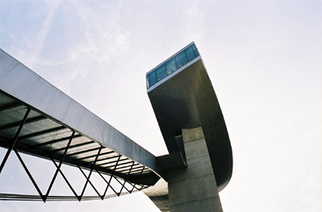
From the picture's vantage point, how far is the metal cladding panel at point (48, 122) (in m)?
6.19

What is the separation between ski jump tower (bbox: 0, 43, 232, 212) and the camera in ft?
23.2

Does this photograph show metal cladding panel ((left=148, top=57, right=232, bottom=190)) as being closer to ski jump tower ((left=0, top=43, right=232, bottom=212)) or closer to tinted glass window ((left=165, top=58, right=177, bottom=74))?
ski jump tower ((left=0, top=43, right=232, bottom=212))

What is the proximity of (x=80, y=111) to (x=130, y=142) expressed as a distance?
544 cm

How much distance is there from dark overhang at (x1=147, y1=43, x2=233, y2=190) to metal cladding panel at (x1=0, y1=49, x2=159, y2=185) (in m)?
8.28

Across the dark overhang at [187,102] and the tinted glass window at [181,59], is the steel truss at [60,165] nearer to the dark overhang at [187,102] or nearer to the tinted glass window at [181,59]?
the dark overhang at [187,102]

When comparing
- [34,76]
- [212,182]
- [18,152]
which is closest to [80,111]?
[34,76]

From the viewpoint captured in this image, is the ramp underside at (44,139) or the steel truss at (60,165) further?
the steel truss at (60,165)

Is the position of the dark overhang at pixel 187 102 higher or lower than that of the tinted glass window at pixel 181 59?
lower

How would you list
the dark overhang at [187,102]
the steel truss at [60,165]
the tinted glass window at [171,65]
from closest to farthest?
the steel truss at [60,165], the dark overhang at [187,102], the tinted glass window at [171,65]

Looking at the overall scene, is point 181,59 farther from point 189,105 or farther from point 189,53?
point 189,105

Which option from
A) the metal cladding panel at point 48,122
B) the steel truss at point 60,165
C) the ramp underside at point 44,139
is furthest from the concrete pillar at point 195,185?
the metal cladding panel at point 48,122

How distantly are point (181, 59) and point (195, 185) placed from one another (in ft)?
38.8

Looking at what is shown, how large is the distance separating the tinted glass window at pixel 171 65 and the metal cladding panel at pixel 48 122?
30.5 ft

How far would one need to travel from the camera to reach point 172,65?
68.4 ft
